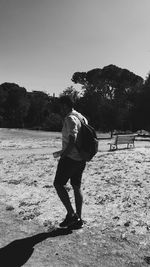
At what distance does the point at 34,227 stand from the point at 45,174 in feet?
15.6

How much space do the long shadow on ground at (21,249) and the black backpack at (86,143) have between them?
1.13 meters

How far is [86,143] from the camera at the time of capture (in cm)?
486

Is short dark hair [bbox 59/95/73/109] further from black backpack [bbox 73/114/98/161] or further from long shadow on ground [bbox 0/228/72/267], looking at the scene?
long shadow on ground [bbox 0/228/72/267]

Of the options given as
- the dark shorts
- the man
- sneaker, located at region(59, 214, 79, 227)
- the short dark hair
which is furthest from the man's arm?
sneaker, located at region(59, 214, 79, 227)

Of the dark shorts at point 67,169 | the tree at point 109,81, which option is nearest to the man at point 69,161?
the dark shorts at point 67,169

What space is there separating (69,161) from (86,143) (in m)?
0.35

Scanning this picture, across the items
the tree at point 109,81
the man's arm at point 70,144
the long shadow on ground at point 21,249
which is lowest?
the long shadow on ground at point 21,249

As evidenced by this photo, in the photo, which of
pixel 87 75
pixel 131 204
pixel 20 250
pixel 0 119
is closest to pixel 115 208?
pixel 131 204

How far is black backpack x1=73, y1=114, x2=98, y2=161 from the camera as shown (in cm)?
482

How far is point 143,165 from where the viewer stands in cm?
1116

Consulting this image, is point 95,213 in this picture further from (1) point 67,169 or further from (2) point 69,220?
(1) point 67,169

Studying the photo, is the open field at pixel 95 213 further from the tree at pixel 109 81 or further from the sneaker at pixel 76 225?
the tree at pixel 109 81

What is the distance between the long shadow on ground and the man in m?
0.28

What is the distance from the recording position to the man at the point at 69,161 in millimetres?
4766
